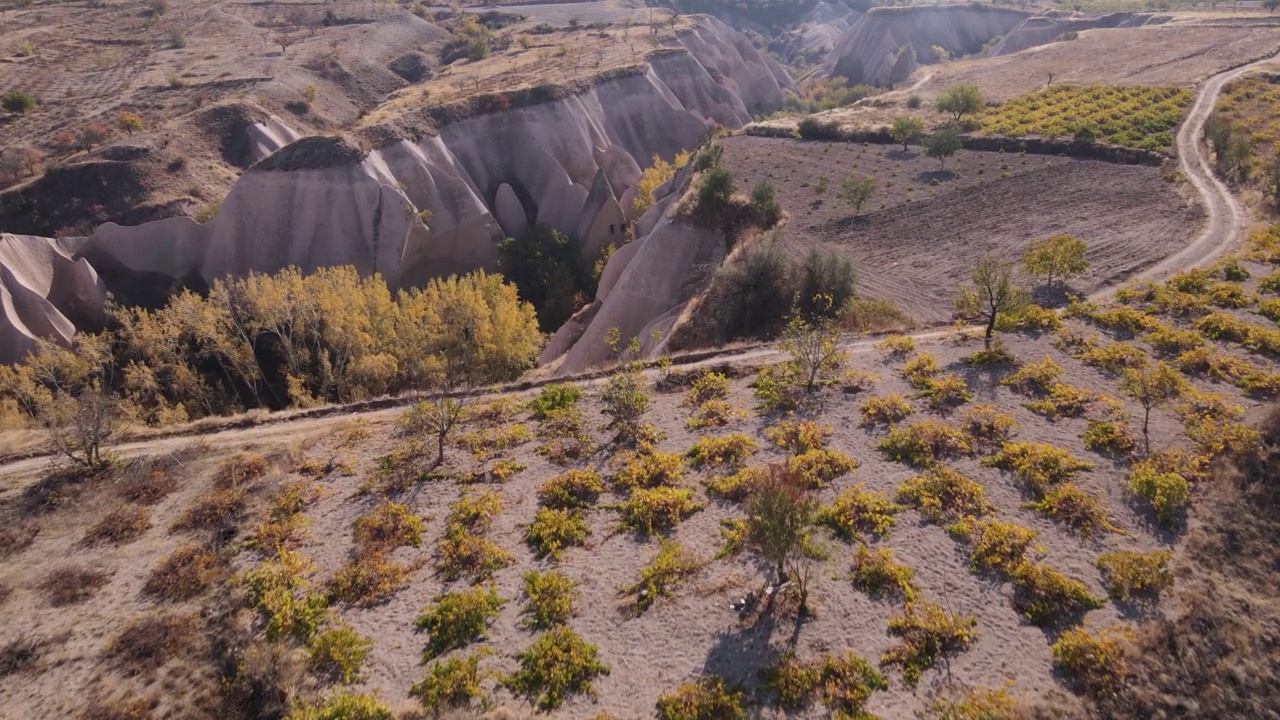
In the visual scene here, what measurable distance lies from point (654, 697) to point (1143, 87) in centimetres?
5998

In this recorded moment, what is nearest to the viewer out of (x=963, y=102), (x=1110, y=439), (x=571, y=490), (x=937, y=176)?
(x=1110, y=439)

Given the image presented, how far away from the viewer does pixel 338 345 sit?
26.0m

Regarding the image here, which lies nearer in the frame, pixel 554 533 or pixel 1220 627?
pixel 1220 627

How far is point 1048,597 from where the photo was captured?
→ 443 inches

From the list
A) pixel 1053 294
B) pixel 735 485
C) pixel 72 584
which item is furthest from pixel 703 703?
pixel 1053 294

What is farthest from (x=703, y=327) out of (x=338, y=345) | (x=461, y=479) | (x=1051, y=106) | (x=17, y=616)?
(x=1051, y=106)

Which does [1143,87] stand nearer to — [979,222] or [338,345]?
[979,222]

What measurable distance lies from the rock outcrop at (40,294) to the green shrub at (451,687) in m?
32.7

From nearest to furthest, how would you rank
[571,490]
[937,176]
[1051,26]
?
[571,490] → [937,176] → [1051,26]

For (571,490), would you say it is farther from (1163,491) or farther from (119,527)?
(1163,491)

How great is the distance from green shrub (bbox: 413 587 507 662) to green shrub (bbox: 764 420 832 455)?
296 inches

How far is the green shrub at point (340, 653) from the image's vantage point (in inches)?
438

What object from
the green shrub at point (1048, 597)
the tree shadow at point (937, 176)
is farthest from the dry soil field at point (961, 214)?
the green shrub at point (1048, 597)

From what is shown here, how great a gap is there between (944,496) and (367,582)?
11.8 metres
